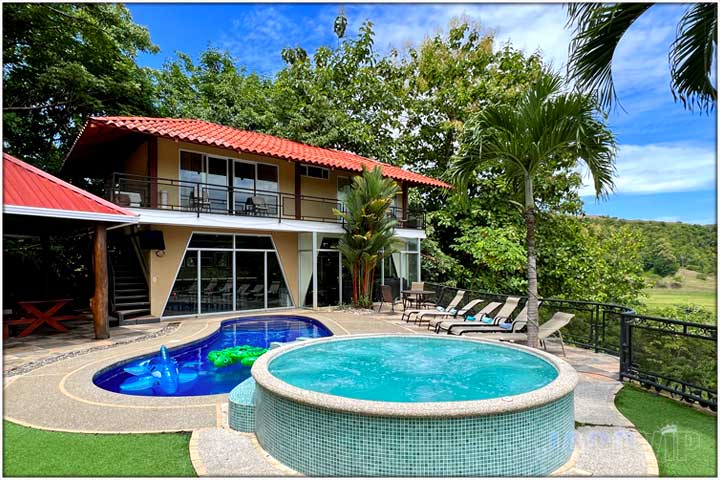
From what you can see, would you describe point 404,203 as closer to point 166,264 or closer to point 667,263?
point 166,264

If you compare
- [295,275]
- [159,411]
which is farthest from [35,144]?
[159,411]

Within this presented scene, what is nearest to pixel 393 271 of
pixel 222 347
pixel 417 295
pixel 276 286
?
pixel 417 295

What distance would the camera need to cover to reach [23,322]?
33.6ft

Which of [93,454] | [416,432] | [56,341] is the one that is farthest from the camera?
[56,341]

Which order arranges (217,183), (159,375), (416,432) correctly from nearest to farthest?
(416,432)
(159,375)
(217,183)

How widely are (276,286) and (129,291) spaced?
16.8 feet

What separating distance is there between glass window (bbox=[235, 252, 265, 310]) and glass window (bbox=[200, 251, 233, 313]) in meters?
0.34

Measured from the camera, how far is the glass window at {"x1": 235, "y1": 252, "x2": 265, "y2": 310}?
15.1 m

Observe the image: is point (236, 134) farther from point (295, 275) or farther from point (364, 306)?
point (364, 306)

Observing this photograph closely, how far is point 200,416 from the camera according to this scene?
5.26 metres

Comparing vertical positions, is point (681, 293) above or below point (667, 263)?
below

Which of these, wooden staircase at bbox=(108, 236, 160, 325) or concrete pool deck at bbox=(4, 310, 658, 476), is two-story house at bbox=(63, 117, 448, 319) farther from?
concrete pool deck at bbox=(4, 310, 658, 476)

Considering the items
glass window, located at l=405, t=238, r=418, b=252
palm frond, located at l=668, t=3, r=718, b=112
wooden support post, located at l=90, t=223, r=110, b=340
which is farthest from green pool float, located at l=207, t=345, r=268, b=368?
glass window, located at l=405, t=238, r=418, b=252

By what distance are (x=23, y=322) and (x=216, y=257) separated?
18.5 feet
